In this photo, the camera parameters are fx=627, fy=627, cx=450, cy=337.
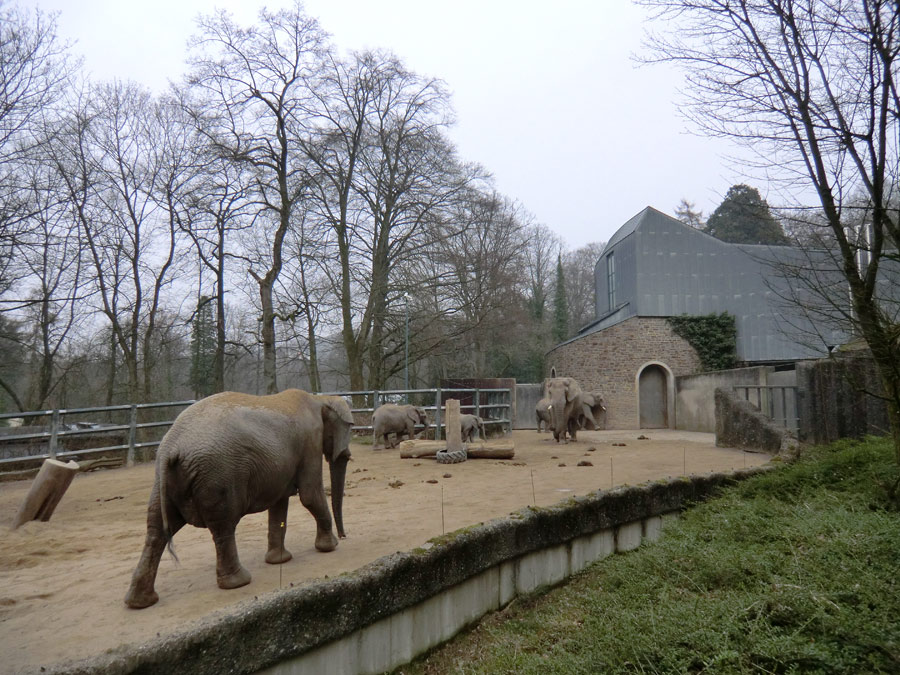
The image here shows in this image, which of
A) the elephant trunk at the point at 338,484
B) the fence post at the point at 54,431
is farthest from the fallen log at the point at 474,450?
the elephant trunk at the point at 338,484

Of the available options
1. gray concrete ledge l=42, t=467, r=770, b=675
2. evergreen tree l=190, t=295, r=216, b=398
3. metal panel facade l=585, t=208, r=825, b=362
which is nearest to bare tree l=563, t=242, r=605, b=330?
metal panel facade l=585, t=208, r=825, b=362

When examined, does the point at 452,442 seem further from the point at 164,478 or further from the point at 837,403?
the point at 164,478

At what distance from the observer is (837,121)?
603 centimetres

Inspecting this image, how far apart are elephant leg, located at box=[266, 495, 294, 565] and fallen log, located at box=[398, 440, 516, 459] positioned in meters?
7.23

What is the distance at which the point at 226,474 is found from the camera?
385 cm

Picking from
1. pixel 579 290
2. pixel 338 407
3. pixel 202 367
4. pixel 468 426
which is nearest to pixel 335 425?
pixel 338 407

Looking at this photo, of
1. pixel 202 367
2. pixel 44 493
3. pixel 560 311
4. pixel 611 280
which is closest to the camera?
pixel 44 493

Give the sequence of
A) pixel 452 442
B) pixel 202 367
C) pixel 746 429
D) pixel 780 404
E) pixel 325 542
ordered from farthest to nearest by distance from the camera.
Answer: pixel 202 367
pixel 780 404
pixel 746 429
pixel 452 442
pixel 325 542

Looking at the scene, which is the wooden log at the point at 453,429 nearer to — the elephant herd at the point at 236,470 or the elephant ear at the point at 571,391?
the elephant ear at the point at 571,391

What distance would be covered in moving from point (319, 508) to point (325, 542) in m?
0.33

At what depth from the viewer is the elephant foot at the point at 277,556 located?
4.67 m

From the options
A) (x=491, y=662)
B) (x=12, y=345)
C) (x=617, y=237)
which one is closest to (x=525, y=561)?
(x=491, y=662)

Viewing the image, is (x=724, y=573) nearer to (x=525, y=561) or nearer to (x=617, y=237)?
(x=525, y=561)

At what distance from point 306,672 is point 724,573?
2970 mm
